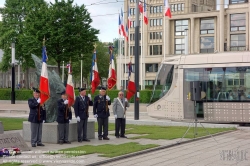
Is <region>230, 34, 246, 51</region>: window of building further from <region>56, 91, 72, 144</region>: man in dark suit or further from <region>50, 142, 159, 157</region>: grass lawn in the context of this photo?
<region>50, 142, 159, 157</region>: grass lawn

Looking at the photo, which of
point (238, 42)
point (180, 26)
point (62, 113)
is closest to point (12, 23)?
point (180, 26)

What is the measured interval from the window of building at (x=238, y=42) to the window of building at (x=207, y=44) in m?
4.85

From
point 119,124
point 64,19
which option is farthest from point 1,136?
point 64,19

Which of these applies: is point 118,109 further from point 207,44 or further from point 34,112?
point 207,44

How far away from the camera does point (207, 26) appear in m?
75.1

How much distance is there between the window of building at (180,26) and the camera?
77.3 meters

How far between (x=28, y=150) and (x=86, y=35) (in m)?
37.3

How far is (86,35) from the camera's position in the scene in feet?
164

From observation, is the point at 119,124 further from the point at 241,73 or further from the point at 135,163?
the point at 241,73

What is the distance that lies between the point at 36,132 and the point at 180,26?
6582 cm

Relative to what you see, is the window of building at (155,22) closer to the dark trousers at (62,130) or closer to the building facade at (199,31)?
the building facade at (199,31)

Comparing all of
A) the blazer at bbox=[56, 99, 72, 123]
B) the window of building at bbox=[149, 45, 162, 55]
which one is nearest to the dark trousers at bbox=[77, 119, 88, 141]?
the blazer at bbox=[56, 99, 72, 123]

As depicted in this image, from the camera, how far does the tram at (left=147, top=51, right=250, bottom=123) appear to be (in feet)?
74.2

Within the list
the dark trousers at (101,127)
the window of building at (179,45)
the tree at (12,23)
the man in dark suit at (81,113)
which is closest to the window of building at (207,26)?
the window of building at (179,45)
